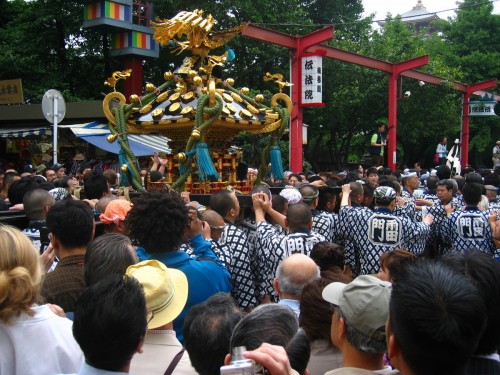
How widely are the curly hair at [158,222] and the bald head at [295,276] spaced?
66cm

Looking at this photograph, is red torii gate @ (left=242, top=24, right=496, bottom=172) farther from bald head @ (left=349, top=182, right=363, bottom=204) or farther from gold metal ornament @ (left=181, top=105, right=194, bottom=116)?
bald head @ (left=349, top=182, right=363, bottom=204)

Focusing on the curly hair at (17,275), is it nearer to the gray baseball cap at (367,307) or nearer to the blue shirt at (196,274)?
the blue shirt at (196,274)

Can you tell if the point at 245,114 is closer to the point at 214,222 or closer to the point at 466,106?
the point at 214,222

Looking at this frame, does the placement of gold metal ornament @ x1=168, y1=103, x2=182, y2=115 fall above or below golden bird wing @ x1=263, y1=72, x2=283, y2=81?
below

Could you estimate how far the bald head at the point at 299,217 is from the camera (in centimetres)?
453

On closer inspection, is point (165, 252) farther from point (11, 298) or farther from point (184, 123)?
point (184, 123)

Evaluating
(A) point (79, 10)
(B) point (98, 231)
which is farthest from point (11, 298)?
(A) point (79, 10)

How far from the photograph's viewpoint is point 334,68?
22.0 m

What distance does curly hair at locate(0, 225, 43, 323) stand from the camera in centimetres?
220

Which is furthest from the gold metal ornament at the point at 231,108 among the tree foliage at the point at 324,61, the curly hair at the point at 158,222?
the tree foliage at the point at 324,61

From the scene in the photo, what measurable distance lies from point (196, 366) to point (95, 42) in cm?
2010

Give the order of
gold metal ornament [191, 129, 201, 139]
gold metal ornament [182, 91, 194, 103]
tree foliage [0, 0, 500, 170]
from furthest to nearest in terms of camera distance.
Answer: tree foliage [0, 0, 500, 170] < gold metal ornament [182, 91, 194, 103] < gold metal ornament [191, 129, 201, 139]

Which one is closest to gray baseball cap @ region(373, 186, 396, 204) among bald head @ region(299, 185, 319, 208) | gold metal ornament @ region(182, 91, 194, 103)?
bald head @ region(299, 185, 319, 208)

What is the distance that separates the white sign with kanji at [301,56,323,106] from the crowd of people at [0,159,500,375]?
9.21 metres
